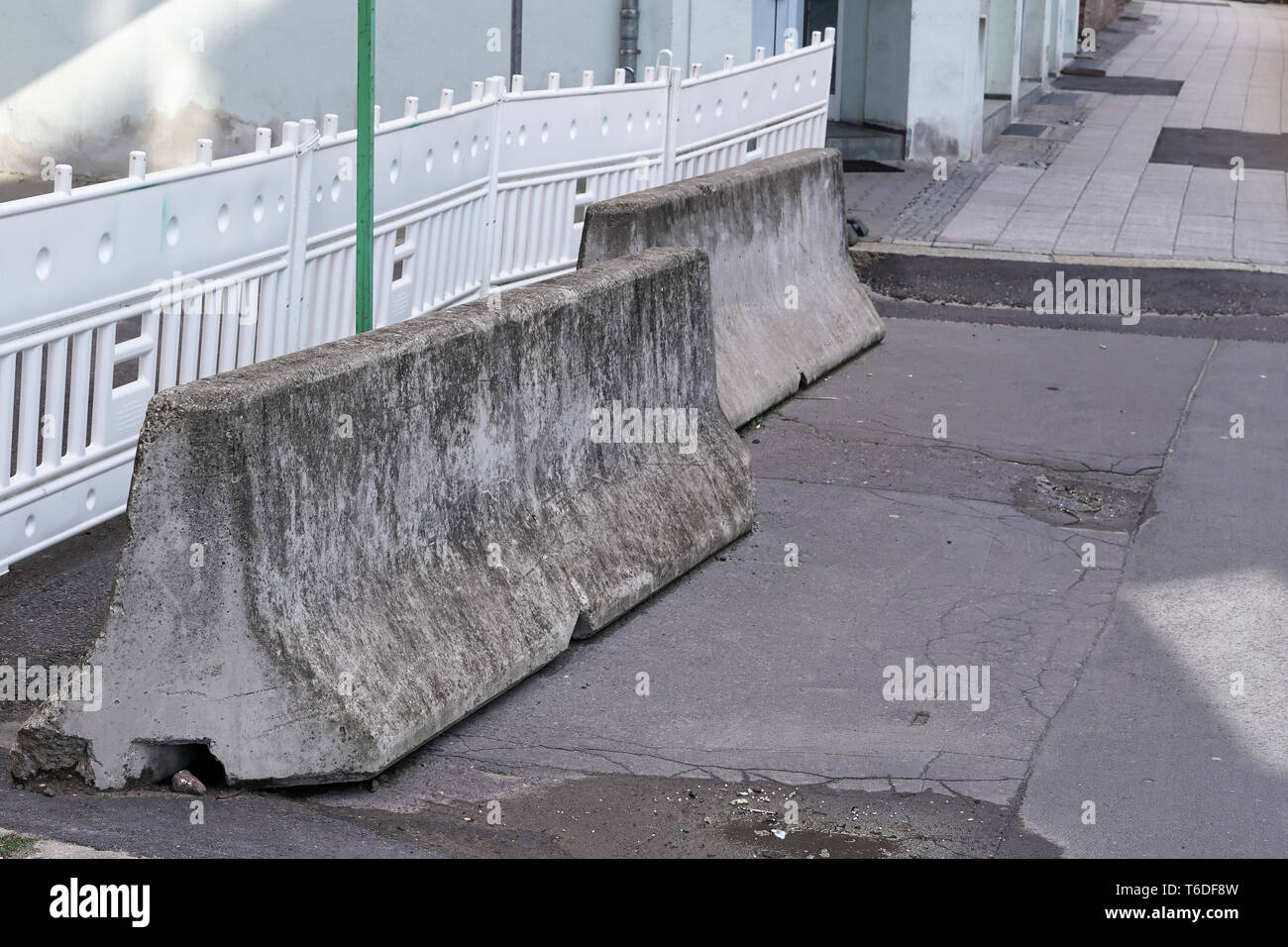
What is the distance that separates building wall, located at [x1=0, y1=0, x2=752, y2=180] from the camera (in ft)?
50.4

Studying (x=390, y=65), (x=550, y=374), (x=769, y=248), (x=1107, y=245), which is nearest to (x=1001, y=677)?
(x=550, y=374)

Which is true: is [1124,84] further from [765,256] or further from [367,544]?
[367,544]

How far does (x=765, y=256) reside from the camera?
9.15 meters

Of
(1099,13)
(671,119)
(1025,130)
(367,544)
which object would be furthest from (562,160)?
(1099,13)

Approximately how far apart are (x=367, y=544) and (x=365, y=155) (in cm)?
248

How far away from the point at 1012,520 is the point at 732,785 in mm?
3071

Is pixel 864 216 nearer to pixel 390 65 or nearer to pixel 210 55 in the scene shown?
pixel 390 65

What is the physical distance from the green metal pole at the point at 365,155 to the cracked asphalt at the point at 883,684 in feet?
4.76

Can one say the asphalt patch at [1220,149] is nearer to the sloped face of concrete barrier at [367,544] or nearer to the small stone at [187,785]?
the sloped face of concrete barrier at [367,544]

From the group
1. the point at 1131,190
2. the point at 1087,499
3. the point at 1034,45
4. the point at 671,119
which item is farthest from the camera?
the point at 1034,45

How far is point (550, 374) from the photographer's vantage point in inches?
226

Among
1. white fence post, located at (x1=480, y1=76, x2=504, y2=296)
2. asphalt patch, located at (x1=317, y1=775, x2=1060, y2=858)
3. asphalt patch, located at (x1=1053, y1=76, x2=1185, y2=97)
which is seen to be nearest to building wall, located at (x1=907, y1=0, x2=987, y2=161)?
asphalt patch, located at (x1=1053, y1=76, x2=1185, y2=97)

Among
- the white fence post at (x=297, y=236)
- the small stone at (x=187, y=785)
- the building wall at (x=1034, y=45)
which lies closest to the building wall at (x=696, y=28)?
the building wall at (x=1034, y=45)

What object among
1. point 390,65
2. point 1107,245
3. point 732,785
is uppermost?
point 390,65
